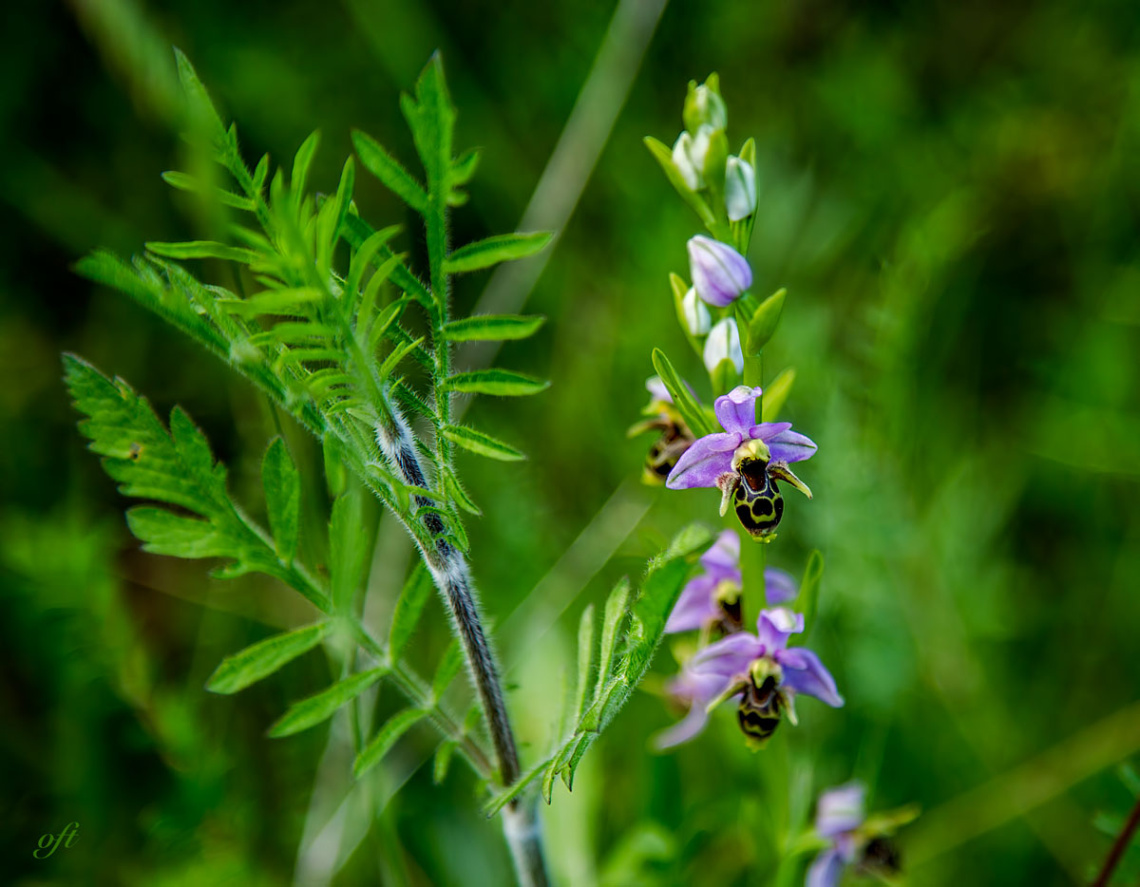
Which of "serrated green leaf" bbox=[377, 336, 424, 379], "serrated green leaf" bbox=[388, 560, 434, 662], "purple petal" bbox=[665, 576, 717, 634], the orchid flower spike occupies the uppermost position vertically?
"serrated green leaf" bbox=[377, 336, 424, 379]

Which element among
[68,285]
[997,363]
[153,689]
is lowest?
[153,689]

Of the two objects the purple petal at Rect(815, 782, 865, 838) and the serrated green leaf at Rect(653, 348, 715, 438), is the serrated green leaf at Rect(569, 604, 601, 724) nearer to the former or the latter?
the serrated green leaf at Rect(653, 348, 715, 438)

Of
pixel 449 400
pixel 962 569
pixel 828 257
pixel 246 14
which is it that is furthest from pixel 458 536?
pixel 246 14

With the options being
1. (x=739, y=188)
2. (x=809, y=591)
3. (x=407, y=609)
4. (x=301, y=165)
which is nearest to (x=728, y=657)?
(x=809, y=591)

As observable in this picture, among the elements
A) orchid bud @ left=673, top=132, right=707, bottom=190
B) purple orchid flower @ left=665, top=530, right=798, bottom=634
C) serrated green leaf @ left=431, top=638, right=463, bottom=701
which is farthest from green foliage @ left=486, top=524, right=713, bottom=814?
orchid bud @ left=673, top=132, right=707, bottom=190

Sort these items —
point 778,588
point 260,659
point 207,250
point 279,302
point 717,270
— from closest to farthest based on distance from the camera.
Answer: point 279,302
point 207,250
point 260,659
point 717,270
point 778,588

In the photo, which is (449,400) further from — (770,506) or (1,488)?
(1,488)

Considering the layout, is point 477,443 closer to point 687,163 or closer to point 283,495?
point 283,495
